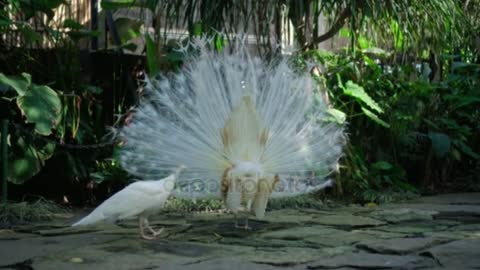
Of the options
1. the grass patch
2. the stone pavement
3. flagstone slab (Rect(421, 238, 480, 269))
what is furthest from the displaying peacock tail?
flagstone slab (Rect(421, 238, 480, 269))

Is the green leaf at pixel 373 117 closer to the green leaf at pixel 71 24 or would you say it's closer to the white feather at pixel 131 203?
the green leaf at pixel 71 24

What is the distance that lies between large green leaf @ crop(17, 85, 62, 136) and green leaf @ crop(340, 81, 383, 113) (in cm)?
306

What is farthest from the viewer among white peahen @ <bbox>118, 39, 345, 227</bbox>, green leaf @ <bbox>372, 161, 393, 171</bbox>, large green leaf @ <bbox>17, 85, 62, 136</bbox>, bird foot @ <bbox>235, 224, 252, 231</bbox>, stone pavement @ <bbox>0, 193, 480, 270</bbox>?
green leaf @ <bbox>372, 161, 393, 171</bbox>

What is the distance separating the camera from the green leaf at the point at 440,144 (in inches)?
351

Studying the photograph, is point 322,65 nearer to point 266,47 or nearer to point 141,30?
point 266,47

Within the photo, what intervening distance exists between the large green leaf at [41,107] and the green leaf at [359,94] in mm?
3057

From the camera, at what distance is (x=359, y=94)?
27.2ft

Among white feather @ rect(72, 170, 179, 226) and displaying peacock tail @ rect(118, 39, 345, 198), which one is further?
displaying peacock tail @ rect(118, 39, 345, 198)

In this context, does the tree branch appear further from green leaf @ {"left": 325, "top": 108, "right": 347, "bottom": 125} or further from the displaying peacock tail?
the displaying peacock tail

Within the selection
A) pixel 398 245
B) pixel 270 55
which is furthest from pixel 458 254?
pixel 270 55

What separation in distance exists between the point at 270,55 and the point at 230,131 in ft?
4.86

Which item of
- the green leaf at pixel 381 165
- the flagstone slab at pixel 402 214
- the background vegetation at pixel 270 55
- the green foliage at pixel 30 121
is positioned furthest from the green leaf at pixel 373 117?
the green foliage at pixel 30 121

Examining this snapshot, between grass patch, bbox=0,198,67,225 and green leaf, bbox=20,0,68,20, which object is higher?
green leaf, bbox=20,0,68,20

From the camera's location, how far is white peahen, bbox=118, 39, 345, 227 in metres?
5.67
